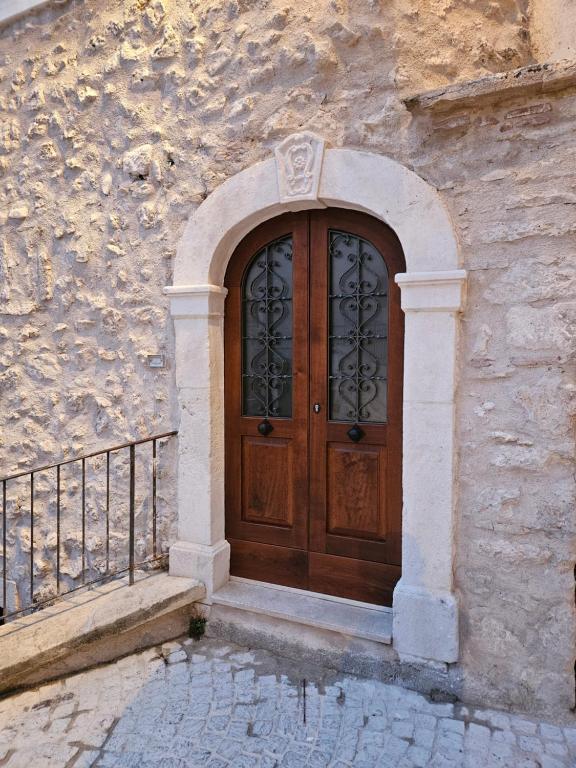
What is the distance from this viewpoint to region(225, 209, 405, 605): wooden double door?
3043 mm

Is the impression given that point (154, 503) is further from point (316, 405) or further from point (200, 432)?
point (316, 405)

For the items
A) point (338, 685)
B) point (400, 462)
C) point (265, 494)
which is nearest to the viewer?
point (338, 685)

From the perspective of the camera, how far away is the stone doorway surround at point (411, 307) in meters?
2.70

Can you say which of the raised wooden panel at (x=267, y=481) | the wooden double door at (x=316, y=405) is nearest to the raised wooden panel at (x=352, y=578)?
the wooden double door at (x=316, y=405)

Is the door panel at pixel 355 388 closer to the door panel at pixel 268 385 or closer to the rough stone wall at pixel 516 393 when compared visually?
the door panel at pixel 268 385

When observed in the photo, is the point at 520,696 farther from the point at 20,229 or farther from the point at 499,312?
the point at 20,229

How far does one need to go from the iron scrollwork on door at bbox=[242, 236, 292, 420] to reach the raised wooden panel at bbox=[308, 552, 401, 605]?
2.91 ft

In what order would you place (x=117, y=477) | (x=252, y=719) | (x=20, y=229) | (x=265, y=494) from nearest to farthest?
(x=252, y=719) → (x=265, y=494) → (x=117, y=477) → (x=20, y=229)

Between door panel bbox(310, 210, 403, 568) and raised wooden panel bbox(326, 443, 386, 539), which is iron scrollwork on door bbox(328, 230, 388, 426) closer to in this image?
door panel bbox(310, 210, 403, 568)

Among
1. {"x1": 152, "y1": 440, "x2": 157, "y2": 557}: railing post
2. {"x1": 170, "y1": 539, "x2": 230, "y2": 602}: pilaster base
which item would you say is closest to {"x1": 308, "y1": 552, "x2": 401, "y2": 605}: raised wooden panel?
{"x1": 170, "y1": 539, "x2": 230, "y2": 602}: pilaster base

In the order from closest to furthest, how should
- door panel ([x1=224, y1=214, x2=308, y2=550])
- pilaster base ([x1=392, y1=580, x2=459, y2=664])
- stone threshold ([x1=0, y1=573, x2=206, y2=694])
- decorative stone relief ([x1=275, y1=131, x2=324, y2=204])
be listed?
pilaster base ([x1=392, y1=580, x2=459, y2=664]), stone threshold ([x1=0, y1=573, x2=206, y2=694]), decorative stone relief ([x1=275, y1=131, x2=324, y2=204]), door panel ([x1=224, y1=214, x2=308, y2=550])

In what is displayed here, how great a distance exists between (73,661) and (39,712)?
0.33 m

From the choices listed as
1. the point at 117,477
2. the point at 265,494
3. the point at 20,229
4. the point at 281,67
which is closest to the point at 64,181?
the point at 20,229

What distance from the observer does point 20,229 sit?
414cm
